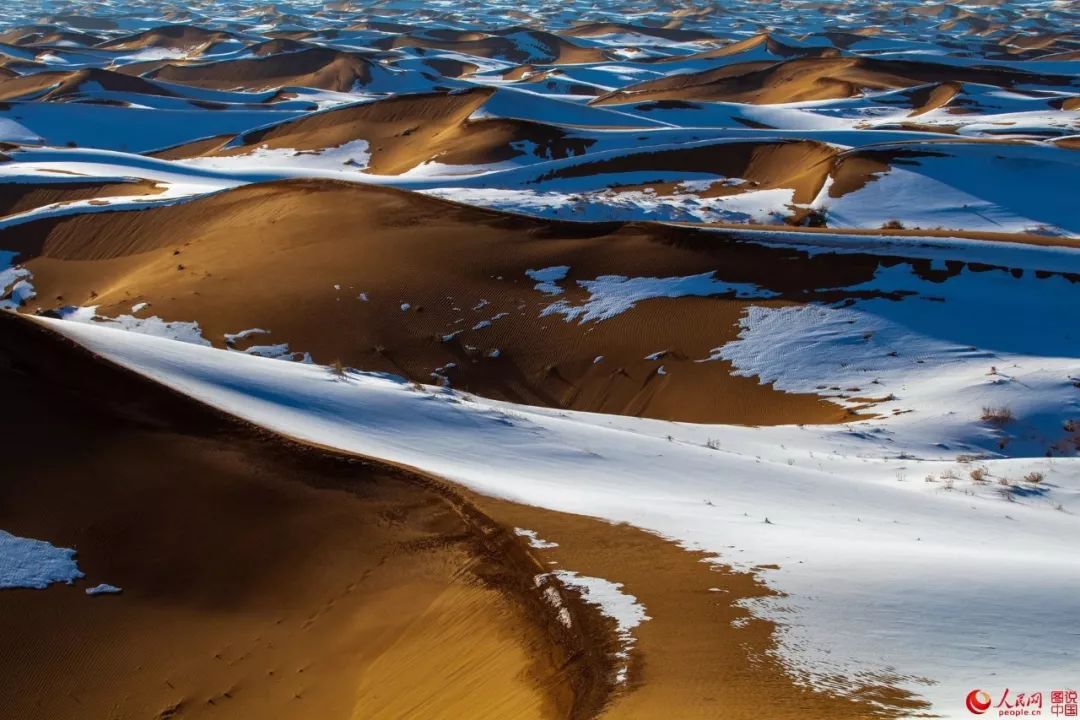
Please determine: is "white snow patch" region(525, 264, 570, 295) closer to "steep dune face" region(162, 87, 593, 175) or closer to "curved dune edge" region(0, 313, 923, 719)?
"curved dune edge" region(0, 313, 923, 719)

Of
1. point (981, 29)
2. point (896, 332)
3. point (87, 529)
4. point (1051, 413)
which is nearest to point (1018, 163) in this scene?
point (896, 332)

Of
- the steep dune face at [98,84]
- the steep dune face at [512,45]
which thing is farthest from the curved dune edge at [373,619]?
the steep dune face at [512,45]

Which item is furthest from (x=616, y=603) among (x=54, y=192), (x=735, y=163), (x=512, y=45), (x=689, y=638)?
(x=512, y=45)

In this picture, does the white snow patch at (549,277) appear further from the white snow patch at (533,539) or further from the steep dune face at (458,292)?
the white snow patch at (533,539)

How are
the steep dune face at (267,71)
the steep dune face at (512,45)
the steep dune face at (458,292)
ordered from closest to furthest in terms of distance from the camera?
the steep dune face at (458,292) → the steep dune face at (267,71) → the steep dune face at (512,45)

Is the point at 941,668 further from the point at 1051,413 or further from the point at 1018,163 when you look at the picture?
the point at 1018,163

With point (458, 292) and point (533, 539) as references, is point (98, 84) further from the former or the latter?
point (533, 539)

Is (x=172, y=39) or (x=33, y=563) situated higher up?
(x=172, y=39)
